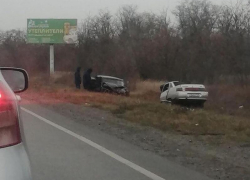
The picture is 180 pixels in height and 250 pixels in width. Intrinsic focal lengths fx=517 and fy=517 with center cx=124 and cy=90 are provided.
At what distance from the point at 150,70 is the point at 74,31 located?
9.49 meters

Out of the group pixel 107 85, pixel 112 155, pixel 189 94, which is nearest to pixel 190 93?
pixel 189 94

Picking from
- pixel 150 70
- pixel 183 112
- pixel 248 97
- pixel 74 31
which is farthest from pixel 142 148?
pixel 150 70

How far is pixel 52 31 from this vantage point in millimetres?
47344

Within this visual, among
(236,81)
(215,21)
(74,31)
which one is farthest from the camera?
(215,21)

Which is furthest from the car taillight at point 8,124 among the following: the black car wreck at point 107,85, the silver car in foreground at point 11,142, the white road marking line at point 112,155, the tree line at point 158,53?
the tree line at point 158,53

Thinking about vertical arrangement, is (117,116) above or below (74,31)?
below

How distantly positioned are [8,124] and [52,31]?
45168 millimetres

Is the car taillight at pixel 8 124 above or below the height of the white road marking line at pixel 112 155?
above

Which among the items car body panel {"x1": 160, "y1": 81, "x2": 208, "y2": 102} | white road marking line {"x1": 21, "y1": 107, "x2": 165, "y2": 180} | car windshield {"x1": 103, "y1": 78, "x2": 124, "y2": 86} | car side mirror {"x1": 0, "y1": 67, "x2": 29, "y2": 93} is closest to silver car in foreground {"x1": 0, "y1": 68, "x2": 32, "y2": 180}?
car side mirror {"x1": 0, "y1": 67, "x2": 29, "y2": 93}

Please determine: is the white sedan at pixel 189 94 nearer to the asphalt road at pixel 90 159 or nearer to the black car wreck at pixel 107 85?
the black car wreck at pixel 107 85

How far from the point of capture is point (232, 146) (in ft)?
36.5

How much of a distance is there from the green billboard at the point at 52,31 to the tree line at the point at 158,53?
6.09 metres

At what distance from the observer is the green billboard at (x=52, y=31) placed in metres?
47.3

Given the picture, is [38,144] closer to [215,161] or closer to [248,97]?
[215,161]
